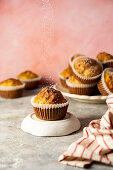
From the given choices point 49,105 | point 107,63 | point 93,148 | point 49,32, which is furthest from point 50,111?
point 49,32

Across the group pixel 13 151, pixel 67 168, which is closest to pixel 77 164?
pixel 67 168

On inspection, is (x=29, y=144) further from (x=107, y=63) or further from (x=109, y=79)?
(x=107, y=63)

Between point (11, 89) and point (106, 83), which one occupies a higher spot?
point (106, 83)

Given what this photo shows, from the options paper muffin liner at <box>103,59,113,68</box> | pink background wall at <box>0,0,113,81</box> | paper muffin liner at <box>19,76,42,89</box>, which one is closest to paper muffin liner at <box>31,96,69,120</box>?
paper muffin liner at <box>103,59,113,68</box>

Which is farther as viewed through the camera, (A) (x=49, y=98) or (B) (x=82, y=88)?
(B) (x=82, y=88)

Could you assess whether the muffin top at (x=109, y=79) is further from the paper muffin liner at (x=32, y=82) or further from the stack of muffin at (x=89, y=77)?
the paper muffin liner at (x=32, y=82)

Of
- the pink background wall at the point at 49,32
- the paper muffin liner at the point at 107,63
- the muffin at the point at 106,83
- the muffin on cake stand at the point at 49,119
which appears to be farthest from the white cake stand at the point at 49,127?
the pink background wall at the point at 49,32
